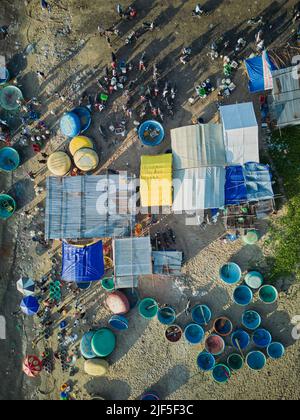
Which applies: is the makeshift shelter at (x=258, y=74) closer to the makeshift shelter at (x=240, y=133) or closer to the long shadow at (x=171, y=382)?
the makeshift shelter at (x=240, y=133)

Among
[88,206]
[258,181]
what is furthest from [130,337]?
[258,181]

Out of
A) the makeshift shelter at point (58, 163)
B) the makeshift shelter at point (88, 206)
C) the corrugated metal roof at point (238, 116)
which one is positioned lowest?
the makeshift shelter at point (88, 206)

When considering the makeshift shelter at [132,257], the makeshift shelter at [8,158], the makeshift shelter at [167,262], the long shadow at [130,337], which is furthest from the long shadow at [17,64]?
the long shadow at [130,337]

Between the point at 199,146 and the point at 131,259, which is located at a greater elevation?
the point at 199,146

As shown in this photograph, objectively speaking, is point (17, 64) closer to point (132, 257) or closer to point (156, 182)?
point (156, 182)

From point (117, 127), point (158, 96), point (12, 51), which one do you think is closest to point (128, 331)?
point (117, 127)

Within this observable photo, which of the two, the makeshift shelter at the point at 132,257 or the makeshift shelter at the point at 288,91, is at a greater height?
the makeshift shelter at the point at 288,91
